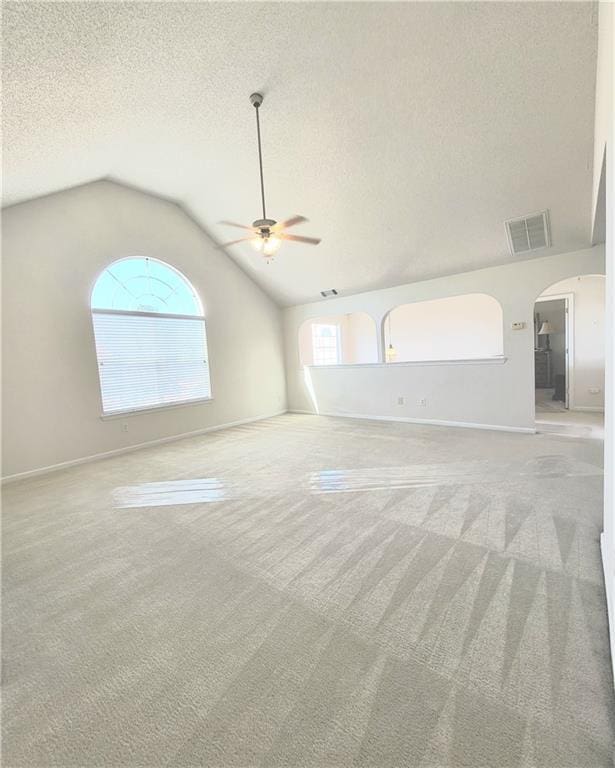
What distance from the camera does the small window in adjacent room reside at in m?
9.58

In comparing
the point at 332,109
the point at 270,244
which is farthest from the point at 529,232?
the point at 270,244

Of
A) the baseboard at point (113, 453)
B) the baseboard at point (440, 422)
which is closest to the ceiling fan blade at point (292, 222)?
the baseboard at point (113, 453)

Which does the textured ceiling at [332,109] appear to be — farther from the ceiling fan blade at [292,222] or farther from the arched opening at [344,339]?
the arched opening at [344,339]

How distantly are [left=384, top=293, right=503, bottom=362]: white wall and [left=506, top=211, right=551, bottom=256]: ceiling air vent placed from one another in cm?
236

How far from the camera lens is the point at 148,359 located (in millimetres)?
5383

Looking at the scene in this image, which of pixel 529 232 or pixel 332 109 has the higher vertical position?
pixel 332 109

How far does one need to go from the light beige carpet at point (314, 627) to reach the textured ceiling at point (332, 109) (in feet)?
10.7

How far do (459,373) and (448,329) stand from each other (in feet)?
9.60

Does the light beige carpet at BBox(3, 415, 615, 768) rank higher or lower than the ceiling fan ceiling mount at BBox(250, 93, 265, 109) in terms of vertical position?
lower

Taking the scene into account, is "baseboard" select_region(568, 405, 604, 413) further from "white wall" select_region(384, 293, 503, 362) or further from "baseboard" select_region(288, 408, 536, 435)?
"baseboard" select_region(288, 408, 536, 435)

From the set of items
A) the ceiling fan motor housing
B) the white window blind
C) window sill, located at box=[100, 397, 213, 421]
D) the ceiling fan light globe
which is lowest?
window sill, located at box=[100, 397, 213, 421]

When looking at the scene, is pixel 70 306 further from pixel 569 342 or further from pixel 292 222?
pixel 569 342

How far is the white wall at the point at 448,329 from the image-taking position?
743cm

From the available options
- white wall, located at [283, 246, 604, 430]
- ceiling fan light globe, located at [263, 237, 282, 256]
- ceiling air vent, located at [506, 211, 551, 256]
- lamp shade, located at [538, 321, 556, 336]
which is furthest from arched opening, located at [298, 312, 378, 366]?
ceiling fan light globe, located at [263, 237, 282, 256]
